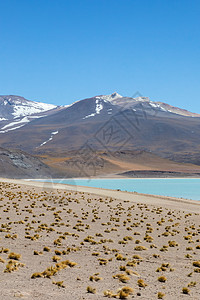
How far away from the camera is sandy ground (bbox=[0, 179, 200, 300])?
337 inches

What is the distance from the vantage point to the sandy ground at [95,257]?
8555 mm

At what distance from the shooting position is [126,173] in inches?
4584

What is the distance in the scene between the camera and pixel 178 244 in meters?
15.4

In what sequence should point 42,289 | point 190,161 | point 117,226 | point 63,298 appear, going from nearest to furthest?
point 63,298
point 42,289
point 117,226
point 190,161

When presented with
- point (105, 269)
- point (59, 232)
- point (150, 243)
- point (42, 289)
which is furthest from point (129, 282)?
point (59, 232)

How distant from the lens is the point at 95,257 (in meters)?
12.4

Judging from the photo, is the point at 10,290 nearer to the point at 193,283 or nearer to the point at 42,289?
the point at 42,289

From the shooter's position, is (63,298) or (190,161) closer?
(63,298)

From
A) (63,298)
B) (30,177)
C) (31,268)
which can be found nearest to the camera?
(63,298)

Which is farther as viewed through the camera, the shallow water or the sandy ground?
the shallow water

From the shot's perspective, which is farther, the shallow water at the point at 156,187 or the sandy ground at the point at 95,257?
the shallow water at the point at 156,187

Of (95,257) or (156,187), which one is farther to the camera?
(156,187)

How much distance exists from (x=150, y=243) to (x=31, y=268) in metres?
6.42

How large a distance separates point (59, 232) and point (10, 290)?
848cm
